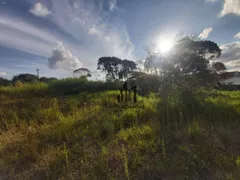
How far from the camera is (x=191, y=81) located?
485 centimetres

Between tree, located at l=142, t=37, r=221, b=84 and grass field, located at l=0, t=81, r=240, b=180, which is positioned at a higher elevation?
tree, located at l=142, t=37, r=221, b=84

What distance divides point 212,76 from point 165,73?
290 centimetres

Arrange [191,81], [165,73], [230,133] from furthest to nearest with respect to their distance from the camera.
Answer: [165,73] → [191,81] → [230,133]

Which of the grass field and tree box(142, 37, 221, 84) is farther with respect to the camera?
tree box(142, 37, 221, 84)

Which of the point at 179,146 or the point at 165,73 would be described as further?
the point at 165,73

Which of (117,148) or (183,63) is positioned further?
(183,63)

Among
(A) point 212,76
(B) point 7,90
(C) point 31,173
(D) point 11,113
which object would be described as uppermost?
(A) point 212,76

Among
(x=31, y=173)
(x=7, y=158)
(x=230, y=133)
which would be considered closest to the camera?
(x=31, y=173)

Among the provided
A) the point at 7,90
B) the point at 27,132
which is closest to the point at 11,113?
the point at 27,132

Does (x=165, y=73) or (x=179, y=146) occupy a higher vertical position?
(x=165, y=73)

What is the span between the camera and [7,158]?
1.51 meters

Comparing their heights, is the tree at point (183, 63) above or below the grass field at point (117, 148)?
above

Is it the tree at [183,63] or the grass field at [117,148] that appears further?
the tree at [183,63]

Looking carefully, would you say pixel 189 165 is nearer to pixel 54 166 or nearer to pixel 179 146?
pixel 179 146
